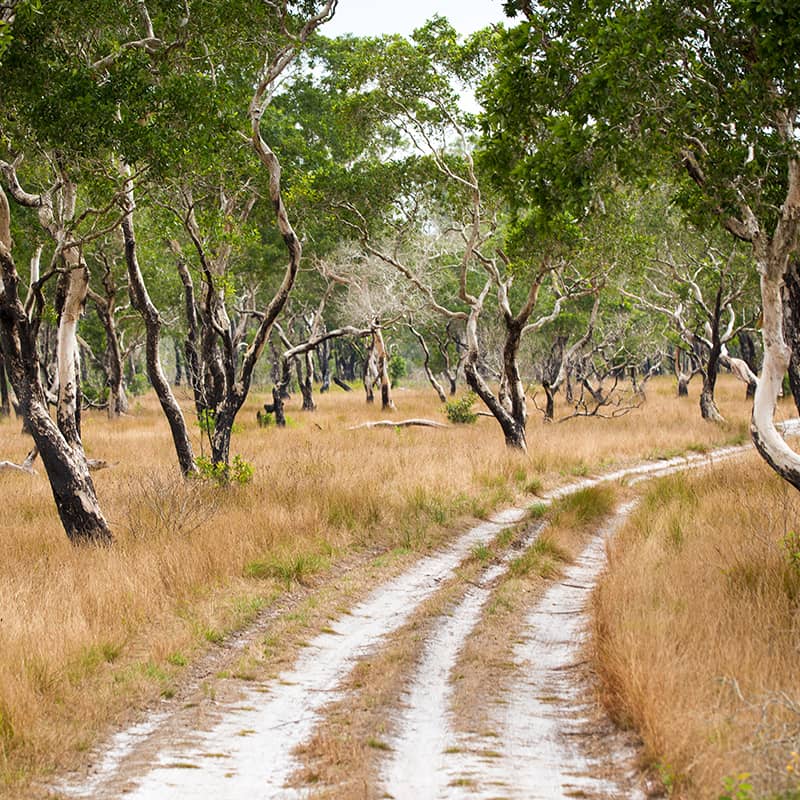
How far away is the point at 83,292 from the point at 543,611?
9.16 meters

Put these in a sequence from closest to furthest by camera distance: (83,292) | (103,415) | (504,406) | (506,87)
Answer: (506,87), (83,292), (504,406), (103,415)

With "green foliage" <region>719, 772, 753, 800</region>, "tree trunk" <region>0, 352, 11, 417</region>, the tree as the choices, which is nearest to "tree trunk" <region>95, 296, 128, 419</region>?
"tree trunk" <region>0, 352, 11, 417</region>

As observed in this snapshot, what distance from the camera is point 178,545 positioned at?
30.7 ft

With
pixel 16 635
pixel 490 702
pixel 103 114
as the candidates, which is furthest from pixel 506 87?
pixel 16 635

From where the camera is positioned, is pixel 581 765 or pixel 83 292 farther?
pixel 83 292

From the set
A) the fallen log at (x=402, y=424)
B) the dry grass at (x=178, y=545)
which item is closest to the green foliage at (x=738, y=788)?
the dry grass at (x=178, y=545)

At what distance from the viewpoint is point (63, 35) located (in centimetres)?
1135

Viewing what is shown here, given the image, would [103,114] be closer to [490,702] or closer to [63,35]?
[63,35]

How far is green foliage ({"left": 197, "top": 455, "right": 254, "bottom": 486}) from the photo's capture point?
13.6m

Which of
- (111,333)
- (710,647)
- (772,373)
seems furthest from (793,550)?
(111,333)

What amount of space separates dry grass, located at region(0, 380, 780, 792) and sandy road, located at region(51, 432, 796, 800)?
20.9 inches

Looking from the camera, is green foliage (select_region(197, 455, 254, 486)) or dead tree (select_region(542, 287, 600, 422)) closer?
green foliage (select_region(197, 455, 254, 486))

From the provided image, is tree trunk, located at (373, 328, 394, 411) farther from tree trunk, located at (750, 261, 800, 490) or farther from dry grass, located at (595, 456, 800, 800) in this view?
tree trunk, located at (750, 261, 800, 490)

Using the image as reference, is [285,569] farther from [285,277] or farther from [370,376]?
[370,376]
